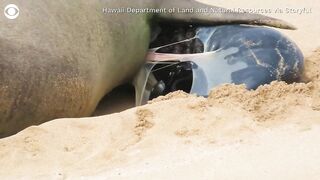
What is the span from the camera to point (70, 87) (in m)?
4.07

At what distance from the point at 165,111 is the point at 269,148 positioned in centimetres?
70

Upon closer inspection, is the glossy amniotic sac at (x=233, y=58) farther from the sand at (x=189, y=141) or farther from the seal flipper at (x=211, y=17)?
the sand at (x=189, y=141)

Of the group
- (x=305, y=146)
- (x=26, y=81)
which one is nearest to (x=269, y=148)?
(x=305, y=146)

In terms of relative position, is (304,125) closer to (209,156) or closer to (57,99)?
A: (209,156)

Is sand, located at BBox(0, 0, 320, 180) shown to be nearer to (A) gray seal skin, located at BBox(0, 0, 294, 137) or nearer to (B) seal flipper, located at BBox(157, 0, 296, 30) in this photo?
(A) gray seal skin, located at BBox(0, 0, 294, 137)

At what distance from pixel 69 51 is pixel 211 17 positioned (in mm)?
1142

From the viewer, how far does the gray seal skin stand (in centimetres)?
375

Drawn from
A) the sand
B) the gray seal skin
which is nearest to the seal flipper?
the gray seal skin

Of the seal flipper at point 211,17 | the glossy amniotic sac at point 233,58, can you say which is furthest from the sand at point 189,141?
the seal flipper at point 211,17

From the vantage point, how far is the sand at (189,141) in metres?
3.10

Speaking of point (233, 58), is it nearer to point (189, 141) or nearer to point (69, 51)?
point (69, 51)

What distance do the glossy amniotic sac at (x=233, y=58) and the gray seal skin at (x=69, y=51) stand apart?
0.14m

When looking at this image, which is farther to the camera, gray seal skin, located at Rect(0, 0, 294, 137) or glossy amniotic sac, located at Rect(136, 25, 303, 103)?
glossy amniotic sac, located at Rect(136, 25, 303, 103)

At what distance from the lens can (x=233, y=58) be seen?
4.51 meters
